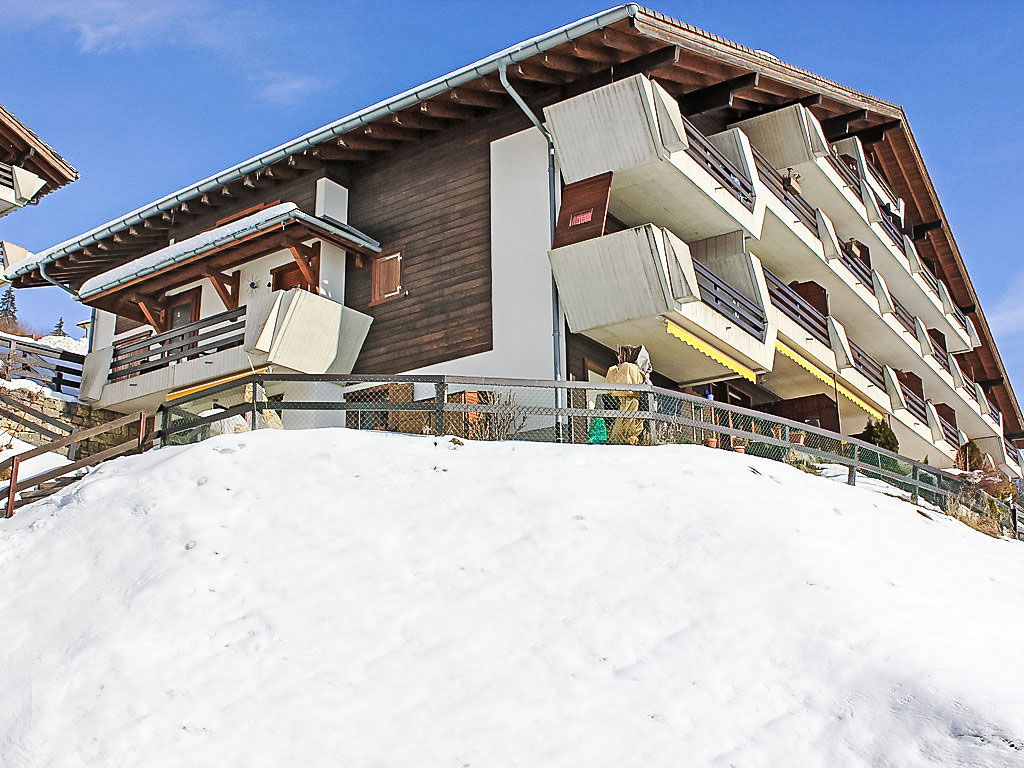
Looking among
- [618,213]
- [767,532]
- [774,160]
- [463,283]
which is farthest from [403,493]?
[774,160]

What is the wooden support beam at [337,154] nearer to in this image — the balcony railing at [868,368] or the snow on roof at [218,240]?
the snow on roof at [218,240]

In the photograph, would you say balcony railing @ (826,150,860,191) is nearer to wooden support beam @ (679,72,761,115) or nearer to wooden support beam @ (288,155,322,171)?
wooden support beam @ (679,72,761,115)

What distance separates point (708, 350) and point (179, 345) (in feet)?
33.9

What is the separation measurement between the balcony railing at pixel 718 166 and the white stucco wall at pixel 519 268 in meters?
2.47

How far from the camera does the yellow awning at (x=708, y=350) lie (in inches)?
626

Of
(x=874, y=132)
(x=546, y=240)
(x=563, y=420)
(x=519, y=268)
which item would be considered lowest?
(x=563, y=420)

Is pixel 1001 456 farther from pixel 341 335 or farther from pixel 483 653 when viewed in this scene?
pixel 483 653

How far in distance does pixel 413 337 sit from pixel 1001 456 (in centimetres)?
2497

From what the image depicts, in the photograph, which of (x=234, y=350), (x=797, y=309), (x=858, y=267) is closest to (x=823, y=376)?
(x=797, y=309)

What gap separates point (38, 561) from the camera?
991 cm

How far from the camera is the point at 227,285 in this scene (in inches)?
824

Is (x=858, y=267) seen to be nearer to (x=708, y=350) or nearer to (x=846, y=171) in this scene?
(x=846, y=171)

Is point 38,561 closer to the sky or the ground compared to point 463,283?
closer to the ground

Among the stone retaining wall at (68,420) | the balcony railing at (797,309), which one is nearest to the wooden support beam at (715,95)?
the balcony railing at (797,309)
